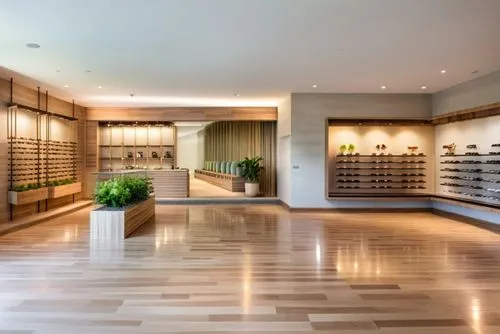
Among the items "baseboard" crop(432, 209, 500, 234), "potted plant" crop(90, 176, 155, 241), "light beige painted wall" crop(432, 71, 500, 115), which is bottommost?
"baseboard" crop(432, 209, 500, 234)

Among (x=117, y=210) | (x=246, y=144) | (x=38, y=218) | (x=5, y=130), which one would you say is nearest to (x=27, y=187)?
(x=38, y=218)

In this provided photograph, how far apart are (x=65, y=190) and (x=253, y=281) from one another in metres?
8.28

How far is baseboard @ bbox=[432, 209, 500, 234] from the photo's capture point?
8.43m

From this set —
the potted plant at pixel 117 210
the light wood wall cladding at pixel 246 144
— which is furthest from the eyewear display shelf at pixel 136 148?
the potted plant at pixel 117 210

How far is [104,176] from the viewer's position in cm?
921

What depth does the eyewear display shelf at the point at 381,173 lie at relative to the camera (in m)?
11.4

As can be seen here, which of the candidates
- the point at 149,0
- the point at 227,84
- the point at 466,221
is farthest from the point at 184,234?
the point at 466,221

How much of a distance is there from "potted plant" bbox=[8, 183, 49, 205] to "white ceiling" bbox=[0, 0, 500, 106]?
2451 millimetres

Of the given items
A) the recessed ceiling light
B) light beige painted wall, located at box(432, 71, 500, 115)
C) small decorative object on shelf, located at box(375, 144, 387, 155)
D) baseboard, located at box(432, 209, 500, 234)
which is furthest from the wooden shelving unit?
light beige painted wall, located at box(432, 71, 500, 115)

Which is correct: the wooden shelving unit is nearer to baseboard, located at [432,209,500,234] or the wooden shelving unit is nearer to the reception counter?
the reception counter

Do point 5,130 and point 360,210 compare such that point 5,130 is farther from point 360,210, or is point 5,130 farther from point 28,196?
point 360,210

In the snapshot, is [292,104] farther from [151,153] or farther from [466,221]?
[151,153]

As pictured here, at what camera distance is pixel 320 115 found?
35.9 feet

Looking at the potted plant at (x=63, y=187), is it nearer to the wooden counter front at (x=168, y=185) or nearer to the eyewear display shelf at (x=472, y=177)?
the wooden counter front at (x=168, y=185)
